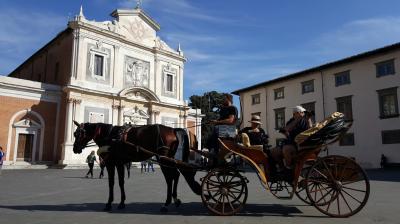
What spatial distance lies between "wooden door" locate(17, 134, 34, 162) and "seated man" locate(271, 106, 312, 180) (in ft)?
77.6

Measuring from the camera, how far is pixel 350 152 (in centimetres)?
2673

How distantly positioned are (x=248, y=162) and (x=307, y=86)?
89.3 ft

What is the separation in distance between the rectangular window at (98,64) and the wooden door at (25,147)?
7.34 metres

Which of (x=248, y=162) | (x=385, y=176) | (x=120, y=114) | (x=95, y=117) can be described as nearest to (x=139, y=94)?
(x=120, y=114)

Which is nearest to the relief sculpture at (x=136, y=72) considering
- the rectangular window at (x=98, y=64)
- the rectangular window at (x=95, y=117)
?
the rectangular window at (x=98, y=64)

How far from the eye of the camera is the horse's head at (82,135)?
23.2 ft

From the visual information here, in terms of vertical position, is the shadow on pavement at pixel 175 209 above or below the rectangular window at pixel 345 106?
below

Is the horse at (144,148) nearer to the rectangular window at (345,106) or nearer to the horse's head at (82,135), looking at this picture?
the horse's head at (82,135)

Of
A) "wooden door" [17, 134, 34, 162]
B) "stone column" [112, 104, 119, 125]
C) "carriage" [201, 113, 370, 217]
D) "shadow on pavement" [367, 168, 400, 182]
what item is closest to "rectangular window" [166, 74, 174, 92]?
"stone column" [112, 104, 119, 125]

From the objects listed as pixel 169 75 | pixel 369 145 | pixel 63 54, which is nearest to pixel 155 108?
pixel 169 75

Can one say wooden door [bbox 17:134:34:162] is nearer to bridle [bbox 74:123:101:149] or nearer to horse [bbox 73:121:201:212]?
bridle [bbox 74:123:101:149]

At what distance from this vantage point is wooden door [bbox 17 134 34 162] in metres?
24.4

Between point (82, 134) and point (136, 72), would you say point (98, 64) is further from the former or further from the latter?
point (82, 134)

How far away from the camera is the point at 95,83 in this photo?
90.7ft
